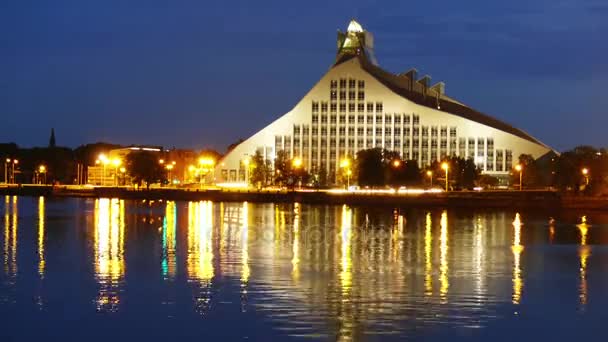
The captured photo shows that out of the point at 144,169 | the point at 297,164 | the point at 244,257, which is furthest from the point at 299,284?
the point at 144,169

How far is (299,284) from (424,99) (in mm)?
88005

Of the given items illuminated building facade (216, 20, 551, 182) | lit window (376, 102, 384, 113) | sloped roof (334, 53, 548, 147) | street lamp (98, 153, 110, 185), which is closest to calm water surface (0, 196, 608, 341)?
illuminated building facade (216, 20, 551, 182)

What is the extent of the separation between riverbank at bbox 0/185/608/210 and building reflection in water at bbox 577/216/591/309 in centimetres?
1402

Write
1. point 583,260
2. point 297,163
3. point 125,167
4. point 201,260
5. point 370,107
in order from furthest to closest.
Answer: point 125,167, point 370,107, point 297,163, point 583,260, point 201,260

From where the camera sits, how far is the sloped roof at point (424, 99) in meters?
98.2

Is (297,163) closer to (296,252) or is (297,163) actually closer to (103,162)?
(103,162)

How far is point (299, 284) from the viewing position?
19672mm

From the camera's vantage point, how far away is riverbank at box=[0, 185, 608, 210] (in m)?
57.5

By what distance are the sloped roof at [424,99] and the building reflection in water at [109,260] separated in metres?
58.9

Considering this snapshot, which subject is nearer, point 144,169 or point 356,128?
point 144,169

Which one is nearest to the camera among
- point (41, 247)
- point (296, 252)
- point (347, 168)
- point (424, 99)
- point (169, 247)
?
point (296, 252)

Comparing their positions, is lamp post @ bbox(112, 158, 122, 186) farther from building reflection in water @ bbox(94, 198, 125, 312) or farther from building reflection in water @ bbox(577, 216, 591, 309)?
building reflection in water @ bbox(577, 216, 591, 309)

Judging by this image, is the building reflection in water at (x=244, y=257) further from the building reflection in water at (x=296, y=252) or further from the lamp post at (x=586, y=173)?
the lamp post at (x=586, y=173)

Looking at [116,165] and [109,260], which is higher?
[116,165]
